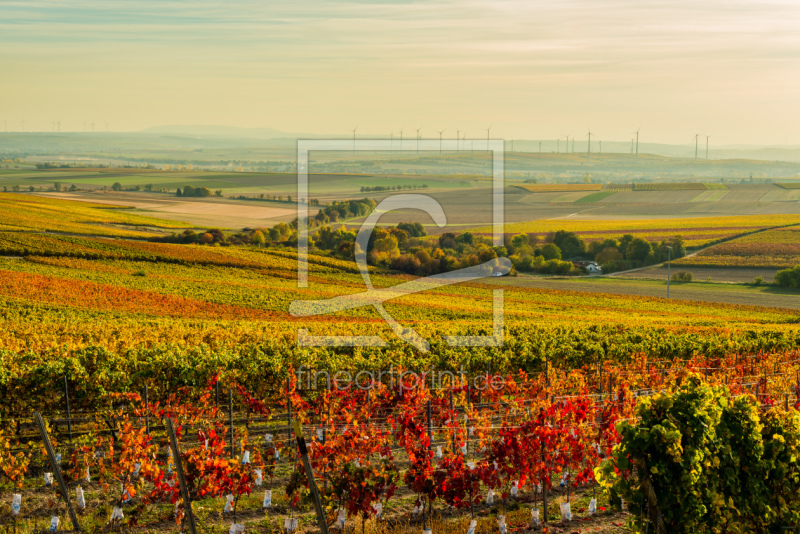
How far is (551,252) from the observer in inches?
3967

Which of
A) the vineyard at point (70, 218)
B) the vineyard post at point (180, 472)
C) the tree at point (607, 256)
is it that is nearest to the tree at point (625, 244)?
the tree at point (607, 256)

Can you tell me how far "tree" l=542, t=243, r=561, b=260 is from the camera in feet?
325

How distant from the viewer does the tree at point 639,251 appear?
99.8 metres

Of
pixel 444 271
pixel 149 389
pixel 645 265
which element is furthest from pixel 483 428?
pixel 645 265

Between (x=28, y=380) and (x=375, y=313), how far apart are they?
29427 mm

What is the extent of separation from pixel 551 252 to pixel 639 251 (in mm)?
12565

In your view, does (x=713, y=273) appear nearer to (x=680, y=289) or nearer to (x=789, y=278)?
(x=789, y=278)

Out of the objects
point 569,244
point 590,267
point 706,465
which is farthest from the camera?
point 569,244

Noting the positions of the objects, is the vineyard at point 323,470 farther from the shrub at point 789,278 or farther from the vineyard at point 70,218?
the shrub at point 789,278

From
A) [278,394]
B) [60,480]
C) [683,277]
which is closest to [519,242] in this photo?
[683,277]

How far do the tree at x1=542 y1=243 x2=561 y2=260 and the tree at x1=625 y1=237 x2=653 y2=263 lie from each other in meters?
10.0

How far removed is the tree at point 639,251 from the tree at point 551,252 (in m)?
10.0

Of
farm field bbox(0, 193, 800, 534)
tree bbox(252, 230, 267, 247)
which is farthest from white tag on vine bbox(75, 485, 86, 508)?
tree bbox(252, 230, 267, 247)

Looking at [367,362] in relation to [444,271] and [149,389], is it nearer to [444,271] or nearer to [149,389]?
[149,389]
